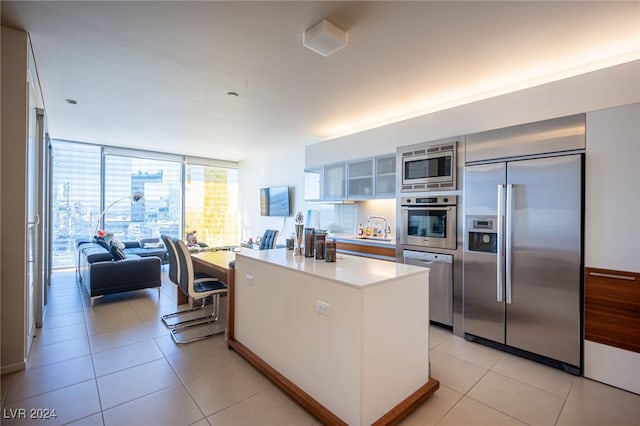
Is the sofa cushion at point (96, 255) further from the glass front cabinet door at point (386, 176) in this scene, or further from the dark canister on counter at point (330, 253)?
the glass front cabinet door at point (386, 176)

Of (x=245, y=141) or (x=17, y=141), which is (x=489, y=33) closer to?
(x=17, y=141)

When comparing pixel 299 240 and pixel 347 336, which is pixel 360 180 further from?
pixel 347 336

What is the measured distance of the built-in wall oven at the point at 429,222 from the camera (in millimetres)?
3281

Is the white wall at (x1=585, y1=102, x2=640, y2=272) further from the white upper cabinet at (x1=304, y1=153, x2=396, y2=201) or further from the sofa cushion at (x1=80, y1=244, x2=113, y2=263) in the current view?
the sofa cushion at (x1=80, y1=244, x2=113, y2=263)

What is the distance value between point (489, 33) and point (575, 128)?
1.10m

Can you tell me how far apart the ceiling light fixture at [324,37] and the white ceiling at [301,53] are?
2.0 inches

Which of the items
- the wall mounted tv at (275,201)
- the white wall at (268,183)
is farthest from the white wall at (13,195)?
the wall mounted tv at (275,201)

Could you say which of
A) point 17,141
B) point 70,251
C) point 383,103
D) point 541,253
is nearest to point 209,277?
point 17,141

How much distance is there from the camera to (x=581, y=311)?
242 cm

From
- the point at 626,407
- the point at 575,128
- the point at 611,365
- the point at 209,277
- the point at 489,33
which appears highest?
the point at 489,33

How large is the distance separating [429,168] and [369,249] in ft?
4.36

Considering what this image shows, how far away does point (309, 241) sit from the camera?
2443 millimetres

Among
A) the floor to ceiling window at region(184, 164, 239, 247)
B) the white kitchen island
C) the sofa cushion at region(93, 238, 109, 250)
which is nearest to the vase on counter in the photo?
the white kitchen island

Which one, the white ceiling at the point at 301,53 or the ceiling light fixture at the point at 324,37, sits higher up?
the white ceiling at the point at 301,53
